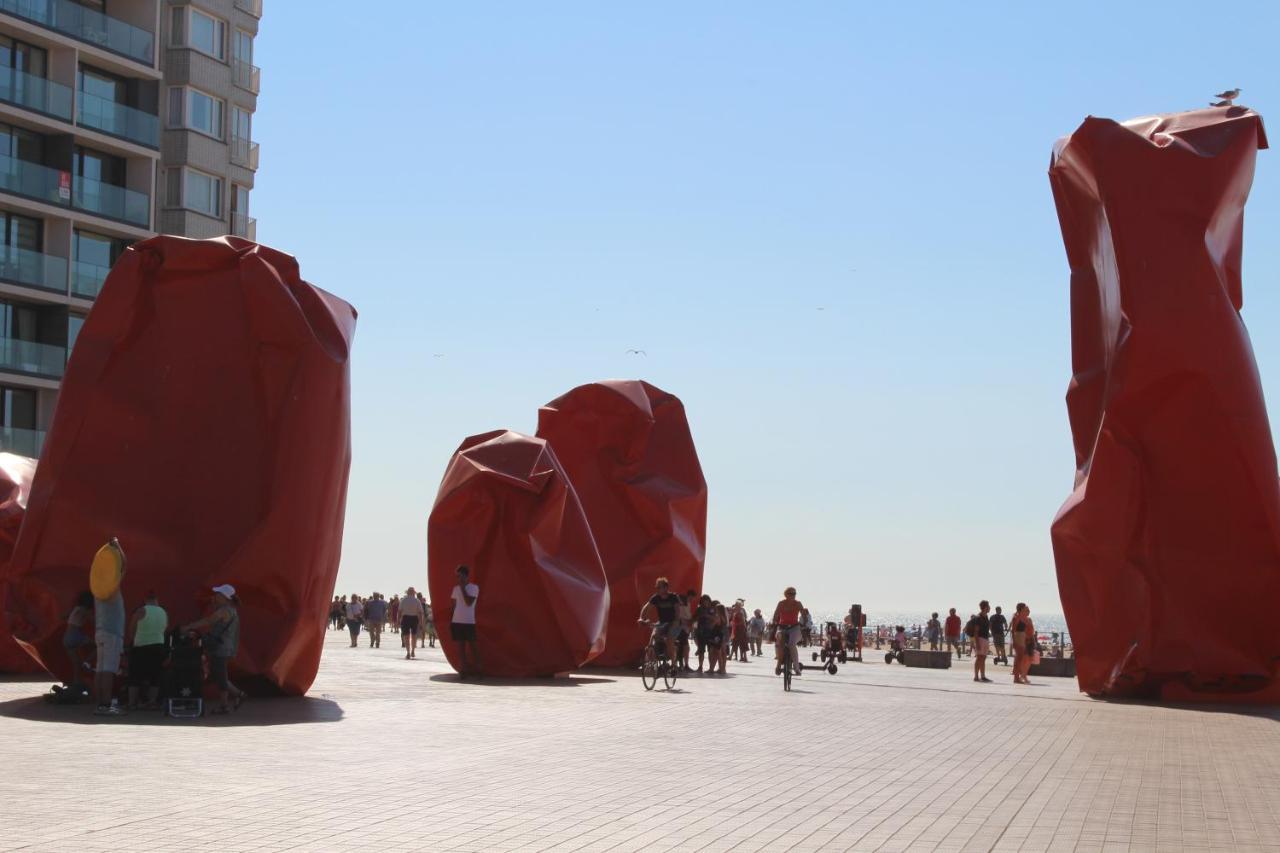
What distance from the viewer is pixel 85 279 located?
2046 inches

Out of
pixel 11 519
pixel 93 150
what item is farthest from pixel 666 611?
pixel 93 150

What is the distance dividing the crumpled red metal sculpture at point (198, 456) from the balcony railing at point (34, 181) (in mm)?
33269

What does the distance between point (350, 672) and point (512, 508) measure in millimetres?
3781

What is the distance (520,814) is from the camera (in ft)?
32.7

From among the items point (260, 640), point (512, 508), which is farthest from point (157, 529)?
point (512, 508)

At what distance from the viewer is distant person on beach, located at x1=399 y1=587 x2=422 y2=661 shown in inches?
1341

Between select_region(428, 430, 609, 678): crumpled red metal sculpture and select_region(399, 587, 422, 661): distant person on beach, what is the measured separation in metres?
8.65

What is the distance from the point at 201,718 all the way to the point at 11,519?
7.21 meters

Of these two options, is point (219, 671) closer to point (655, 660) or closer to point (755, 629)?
point (655, 660)

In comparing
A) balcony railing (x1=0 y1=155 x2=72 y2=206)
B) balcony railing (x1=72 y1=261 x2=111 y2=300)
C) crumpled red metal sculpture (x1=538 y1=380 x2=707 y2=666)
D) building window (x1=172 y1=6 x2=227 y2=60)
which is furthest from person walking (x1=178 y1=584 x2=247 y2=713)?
building window (x1=172 y1=6 x2=227 y2=60)

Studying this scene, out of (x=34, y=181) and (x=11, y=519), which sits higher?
(x=34, y=181)

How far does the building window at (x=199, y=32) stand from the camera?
5603cm

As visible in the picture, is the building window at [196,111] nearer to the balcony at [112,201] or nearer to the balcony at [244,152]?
the balcony at [244,152]

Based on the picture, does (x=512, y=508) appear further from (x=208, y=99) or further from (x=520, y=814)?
(x=208, y=99)
